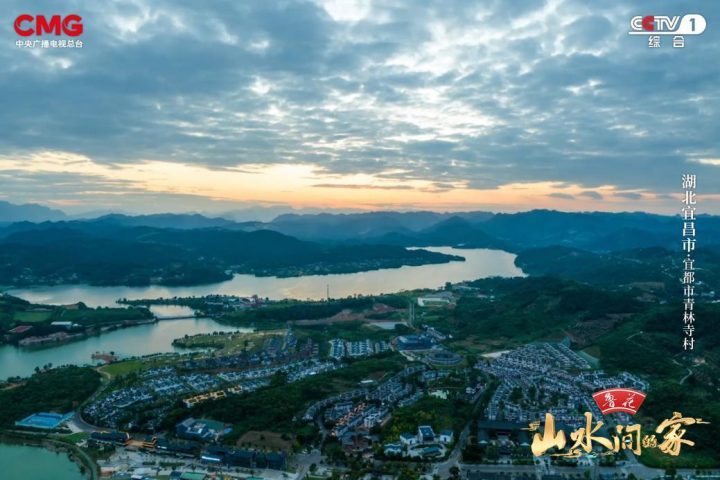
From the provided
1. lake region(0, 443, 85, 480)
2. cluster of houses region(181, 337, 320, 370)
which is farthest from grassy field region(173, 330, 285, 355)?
lake region(0, 443, 85, 480)

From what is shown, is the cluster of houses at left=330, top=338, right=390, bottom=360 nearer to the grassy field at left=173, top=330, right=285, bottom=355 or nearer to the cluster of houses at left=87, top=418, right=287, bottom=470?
the grassy field at left=173, top=330, right=285, bottom=355

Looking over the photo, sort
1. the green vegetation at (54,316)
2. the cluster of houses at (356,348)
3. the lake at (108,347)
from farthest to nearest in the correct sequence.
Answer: the green vegetation at (54,316)
the cluster of houses at (356,348)
the lake at (108,347)

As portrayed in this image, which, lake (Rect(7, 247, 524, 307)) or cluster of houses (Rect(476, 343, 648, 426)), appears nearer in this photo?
cluster of houses (Rect(476, 343, 648, 426))

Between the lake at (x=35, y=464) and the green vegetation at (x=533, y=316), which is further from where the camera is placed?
the green vegetation at (x=533, y=316)

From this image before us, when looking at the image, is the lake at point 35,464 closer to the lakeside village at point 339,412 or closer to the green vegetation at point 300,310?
the lakeside village at point 339,412

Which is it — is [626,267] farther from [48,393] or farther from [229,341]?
[48,393]

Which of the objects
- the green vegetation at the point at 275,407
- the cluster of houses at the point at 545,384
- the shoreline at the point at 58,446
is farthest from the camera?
the cluster of houses at the point at 545,384

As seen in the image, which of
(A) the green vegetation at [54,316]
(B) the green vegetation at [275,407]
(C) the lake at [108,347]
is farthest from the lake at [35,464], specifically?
(A) the green vegetation at [54,316]

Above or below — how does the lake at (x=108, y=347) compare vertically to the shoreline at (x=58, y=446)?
below
